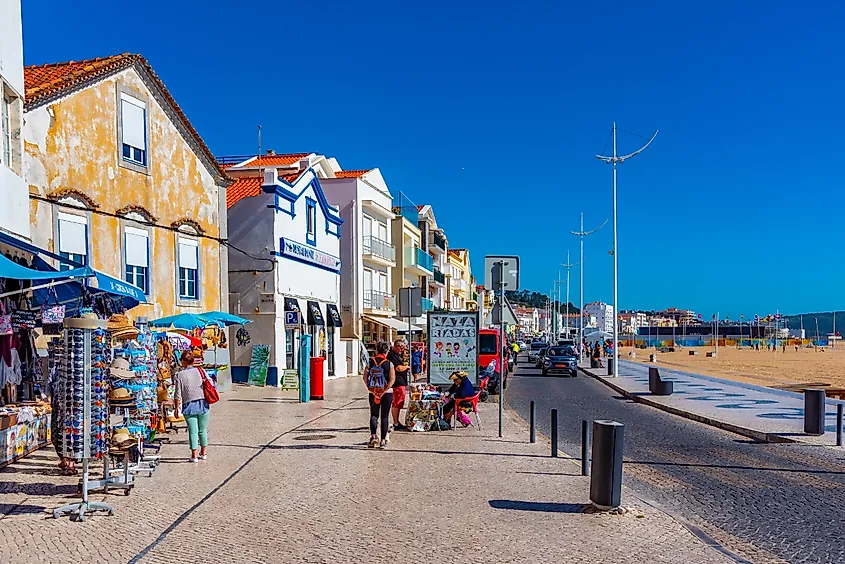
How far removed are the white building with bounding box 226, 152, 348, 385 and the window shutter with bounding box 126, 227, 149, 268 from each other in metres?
5.34

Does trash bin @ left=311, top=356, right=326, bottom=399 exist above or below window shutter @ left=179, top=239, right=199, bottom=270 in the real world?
below

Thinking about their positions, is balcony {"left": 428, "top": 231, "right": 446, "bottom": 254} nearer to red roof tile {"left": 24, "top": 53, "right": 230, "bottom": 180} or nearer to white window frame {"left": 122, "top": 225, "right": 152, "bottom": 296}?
white window frame {"left": 122, "top": 225, "right": 152, "bottom": 296}

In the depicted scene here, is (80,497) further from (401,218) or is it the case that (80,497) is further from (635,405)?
(401,218)

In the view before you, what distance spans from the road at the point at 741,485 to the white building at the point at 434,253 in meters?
Result: 44.3

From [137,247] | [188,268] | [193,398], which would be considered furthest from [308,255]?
[193,398]

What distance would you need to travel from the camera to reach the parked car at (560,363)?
4147 centimetres

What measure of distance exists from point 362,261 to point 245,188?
37.2 feet

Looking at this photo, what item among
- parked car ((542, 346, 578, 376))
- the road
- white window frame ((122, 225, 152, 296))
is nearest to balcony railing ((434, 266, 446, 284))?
parked car ((542, 346, 578, 376))

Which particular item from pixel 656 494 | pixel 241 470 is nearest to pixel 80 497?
pixel 241 470

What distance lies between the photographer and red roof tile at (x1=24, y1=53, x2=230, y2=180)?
58.2ft

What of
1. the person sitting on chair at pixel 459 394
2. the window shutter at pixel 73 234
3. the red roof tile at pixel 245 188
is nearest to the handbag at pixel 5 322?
the window shutter at pixel 73 234

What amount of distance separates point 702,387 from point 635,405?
25.8ft

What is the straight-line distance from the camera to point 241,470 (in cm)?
1088

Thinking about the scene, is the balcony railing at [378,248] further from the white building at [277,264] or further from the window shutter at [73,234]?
the window shutter at [73,234]
